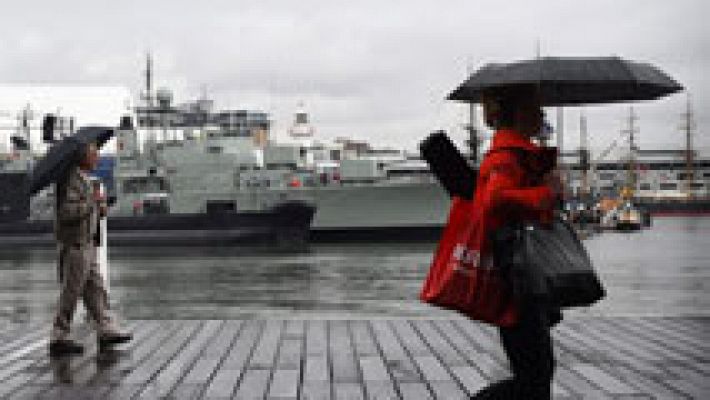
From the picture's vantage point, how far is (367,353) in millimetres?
6473

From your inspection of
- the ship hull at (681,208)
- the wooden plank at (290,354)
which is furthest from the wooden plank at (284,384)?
the ship hull at (681,208)

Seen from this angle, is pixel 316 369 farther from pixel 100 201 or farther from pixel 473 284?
pixel 473 284

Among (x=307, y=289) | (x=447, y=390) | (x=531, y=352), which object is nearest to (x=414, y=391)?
(x=447, y=390)

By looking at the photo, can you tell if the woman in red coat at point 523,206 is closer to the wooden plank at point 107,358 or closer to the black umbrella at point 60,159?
the wooden plank at point 107,358

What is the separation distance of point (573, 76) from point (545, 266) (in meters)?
1.50

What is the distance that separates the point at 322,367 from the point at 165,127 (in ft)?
153

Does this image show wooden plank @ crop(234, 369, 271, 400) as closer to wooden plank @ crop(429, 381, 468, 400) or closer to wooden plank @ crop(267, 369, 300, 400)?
wooden plank @ crop(267, 369, 300, 400)

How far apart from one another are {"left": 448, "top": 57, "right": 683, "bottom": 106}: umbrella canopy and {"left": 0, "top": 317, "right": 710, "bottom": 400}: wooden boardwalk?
167 cm

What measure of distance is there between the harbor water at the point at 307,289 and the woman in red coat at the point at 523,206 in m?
5.95

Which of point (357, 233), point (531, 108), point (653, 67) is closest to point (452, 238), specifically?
point (531, 108)

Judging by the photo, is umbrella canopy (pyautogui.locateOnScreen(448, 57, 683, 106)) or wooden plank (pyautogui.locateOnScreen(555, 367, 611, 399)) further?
wooden plank (pyautogui.locateOnScreen(555, 367, 611, 399))

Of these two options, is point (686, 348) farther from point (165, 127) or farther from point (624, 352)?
point (165, 127)

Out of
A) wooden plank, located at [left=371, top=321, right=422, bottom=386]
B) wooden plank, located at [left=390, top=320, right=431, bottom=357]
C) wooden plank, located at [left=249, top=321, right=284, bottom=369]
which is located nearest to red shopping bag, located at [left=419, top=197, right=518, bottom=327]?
wooden plank, located at [left=371, top=321, right=422, bottom=386]

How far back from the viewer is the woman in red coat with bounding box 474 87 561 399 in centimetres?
332
